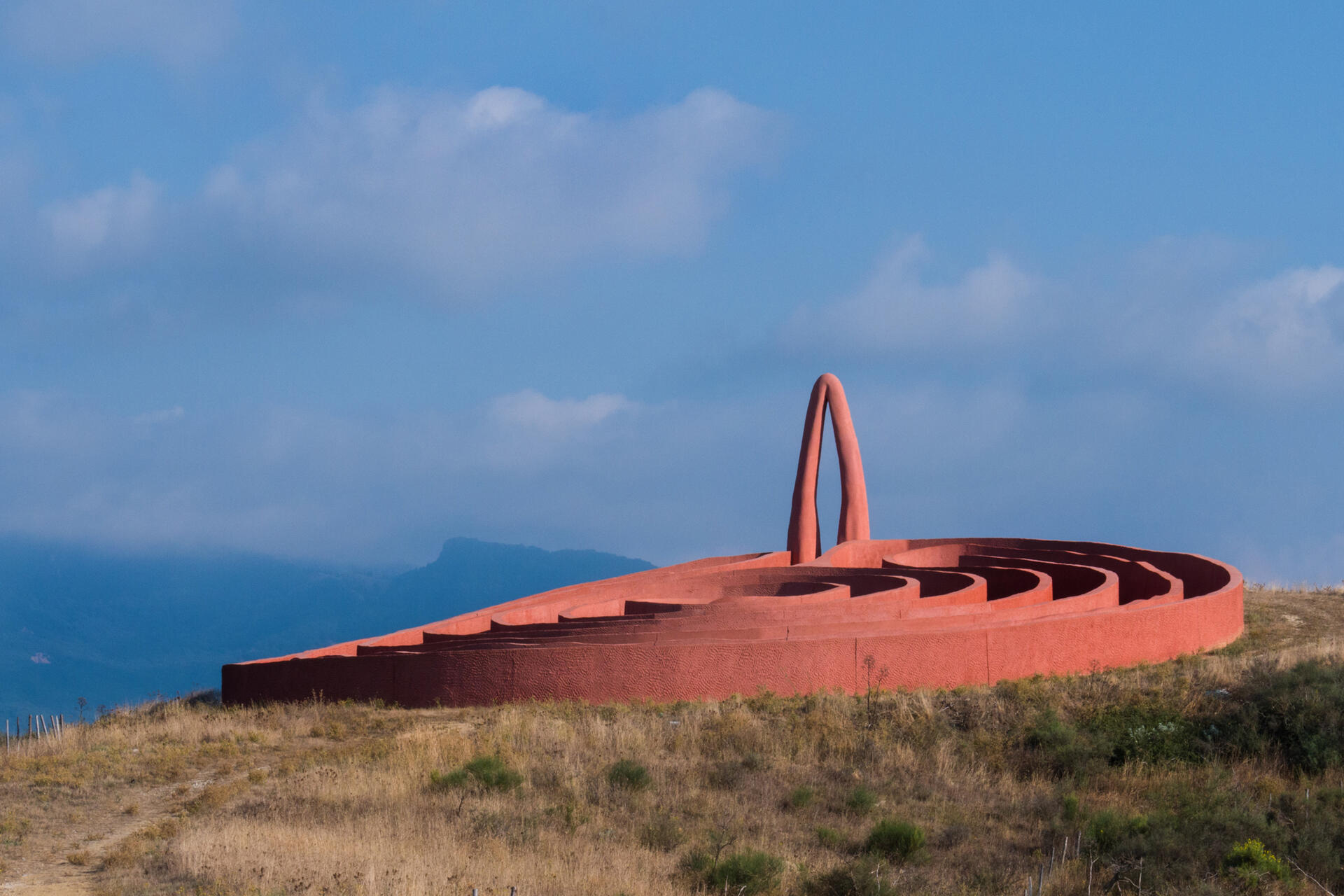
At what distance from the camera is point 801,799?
11820mm

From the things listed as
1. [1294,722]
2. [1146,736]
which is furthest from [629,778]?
[1294,722]

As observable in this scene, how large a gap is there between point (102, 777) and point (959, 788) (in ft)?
32.7

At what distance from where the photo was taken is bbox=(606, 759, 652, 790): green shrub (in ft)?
39.9

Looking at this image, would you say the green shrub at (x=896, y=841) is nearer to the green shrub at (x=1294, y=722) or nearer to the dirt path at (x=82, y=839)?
the green shrub at (x=1294, y=722)

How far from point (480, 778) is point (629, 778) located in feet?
5.13

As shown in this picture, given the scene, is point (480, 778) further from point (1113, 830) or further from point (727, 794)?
point (1113, 830)

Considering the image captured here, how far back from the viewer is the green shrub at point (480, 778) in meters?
12.2

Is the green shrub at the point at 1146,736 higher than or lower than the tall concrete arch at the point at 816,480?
lower

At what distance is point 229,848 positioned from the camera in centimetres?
1002

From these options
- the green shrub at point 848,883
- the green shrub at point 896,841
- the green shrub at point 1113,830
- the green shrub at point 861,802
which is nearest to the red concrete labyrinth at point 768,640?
the green shrub at point 861,802

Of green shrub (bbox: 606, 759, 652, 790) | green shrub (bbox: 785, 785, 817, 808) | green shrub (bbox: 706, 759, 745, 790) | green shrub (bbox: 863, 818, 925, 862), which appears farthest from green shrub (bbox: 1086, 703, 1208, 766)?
green shrub (bbox: 606, 759, 652, 790)

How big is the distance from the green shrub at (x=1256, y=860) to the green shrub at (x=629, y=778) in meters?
5.53

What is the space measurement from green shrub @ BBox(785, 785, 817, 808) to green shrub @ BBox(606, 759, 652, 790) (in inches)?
59.1

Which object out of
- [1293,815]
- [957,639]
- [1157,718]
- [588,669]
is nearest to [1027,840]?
[1293,815]
